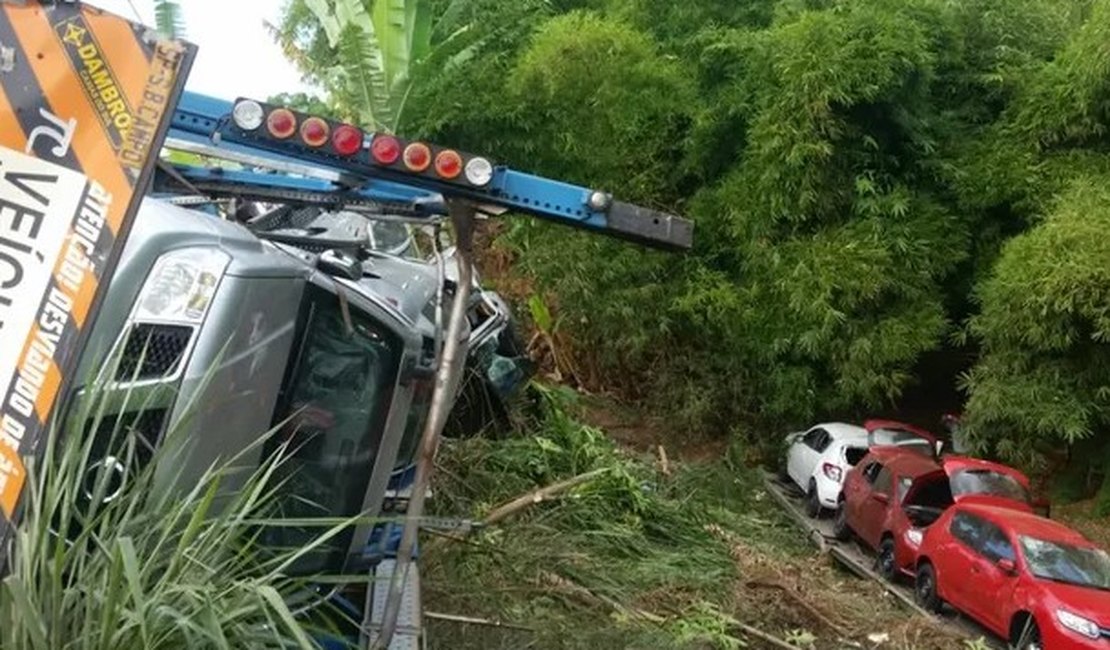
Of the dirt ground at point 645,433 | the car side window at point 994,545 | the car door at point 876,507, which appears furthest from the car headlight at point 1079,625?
the dirt ground at point 645,433

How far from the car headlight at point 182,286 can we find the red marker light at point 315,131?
25.4 inches

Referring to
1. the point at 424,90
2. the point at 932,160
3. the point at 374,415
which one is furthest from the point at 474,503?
the point at 932,160

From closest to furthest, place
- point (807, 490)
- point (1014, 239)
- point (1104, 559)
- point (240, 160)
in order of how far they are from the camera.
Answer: point (240, 160), point (1104, 559), point (1014, 239), point (807, 490)

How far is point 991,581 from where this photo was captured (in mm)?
11828

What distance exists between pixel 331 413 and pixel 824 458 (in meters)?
13.9

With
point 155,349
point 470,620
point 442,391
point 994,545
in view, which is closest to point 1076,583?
point 994,545

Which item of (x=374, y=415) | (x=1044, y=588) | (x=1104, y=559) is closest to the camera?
(x=374, y=415)

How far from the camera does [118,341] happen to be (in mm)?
3523

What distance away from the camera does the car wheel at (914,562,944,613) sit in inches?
506

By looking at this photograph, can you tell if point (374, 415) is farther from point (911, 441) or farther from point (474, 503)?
point (911, 441)

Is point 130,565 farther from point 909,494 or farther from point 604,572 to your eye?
point 909,494

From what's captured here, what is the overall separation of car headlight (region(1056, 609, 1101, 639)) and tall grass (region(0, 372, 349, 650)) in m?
8.88

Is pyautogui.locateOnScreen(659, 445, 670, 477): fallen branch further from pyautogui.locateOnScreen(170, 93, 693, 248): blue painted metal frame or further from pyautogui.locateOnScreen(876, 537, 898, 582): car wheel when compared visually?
pyautogui.locateOnScreen(170, 93, 693, 248): blue painted metal frame

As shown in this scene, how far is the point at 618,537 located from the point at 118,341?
596 centimetres
